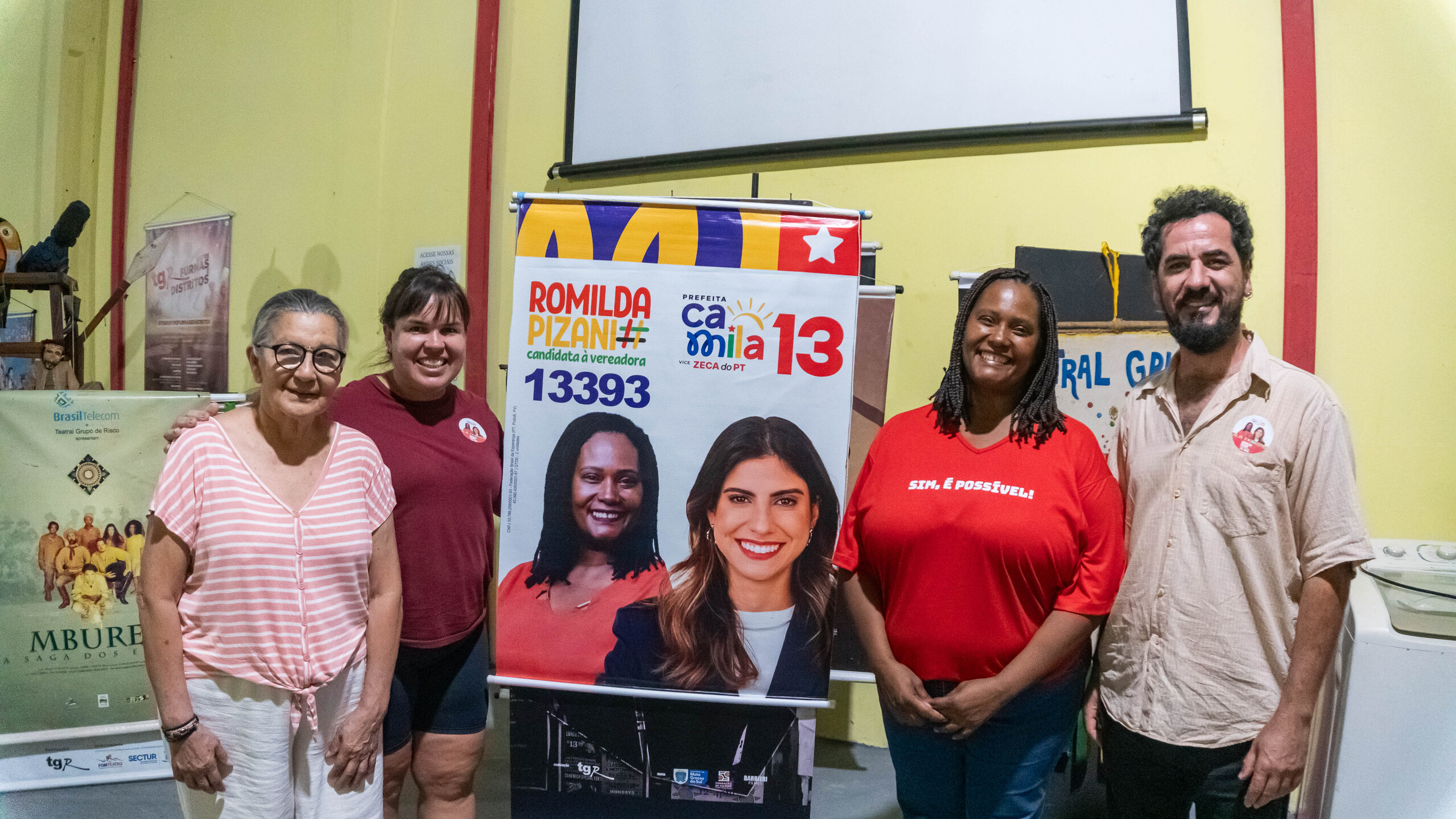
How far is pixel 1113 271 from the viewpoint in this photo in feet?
8.00

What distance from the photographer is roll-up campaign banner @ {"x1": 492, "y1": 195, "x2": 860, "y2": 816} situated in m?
1.83

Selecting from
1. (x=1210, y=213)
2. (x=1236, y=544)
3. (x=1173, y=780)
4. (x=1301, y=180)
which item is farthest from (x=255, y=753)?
(x=1301, y=180)

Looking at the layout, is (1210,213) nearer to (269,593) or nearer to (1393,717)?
(1393,717)

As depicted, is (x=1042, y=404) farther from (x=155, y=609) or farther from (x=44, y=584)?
(x=44, y=584)

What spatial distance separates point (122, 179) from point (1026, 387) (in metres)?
5.05

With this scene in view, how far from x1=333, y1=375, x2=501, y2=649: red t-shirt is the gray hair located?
1.04ft

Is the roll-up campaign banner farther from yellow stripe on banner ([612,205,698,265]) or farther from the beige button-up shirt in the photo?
the beige button-up shirt

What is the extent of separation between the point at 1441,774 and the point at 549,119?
343 cm

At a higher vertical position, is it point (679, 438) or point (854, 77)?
point (854, 77)

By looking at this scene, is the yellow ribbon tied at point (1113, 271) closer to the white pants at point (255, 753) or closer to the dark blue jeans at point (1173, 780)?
the dark blue jeans at point (1173, 780)

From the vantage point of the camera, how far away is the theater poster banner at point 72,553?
101 inches

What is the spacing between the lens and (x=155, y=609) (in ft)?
4.33

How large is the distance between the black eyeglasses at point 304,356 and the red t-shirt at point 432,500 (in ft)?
1.04

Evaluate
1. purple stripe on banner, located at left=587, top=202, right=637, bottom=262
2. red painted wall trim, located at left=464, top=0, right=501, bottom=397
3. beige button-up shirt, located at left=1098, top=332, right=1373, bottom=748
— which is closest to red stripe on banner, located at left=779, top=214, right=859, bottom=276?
purple stripe on banner, located at left=587, top=202, right=637, bottom=262
